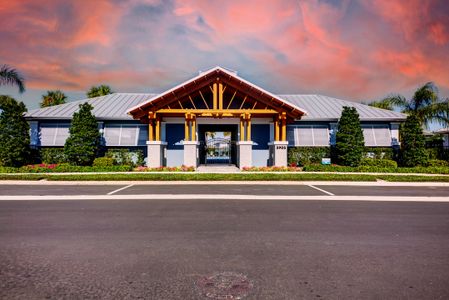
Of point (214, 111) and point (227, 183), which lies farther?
point (214, 111)

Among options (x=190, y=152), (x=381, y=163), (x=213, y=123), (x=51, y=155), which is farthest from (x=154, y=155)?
(x=381, y=163)

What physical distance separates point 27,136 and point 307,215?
883 inches

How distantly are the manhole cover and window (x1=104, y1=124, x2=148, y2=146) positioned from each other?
65.6 feet

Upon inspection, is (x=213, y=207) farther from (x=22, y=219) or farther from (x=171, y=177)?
(x=171, y=177)

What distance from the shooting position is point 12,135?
65.2ft

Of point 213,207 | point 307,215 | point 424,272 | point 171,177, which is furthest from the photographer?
point 171,177

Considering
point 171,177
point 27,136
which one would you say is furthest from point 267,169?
point 27,136

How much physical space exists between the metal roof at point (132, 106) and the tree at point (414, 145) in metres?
1.87

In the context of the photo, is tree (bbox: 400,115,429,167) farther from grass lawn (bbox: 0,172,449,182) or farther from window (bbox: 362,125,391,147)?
grass lawn (bbox: 0,172,449,182)

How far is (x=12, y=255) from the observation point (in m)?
4.54

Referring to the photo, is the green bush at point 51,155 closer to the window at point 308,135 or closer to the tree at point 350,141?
the window at point 308,135

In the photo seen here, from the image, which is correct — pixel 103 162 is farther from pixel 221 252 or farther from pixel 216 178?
pixel 221 252

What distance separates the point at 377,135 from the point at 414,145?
300 cm

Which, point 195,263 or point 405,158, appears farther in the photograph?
point 405,158
